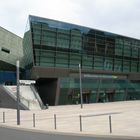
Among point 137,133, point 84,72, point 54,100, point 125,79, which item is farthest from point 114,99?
point 137,133

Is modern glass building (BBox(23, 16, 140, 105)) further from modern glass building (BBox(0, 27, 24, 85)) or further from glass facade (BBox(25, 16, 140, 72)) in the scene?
modern glass building (BBox(0, 27, 24, 85))

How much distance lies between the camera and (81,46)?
73688 millimetres

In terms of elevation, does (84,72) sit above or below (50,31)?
below

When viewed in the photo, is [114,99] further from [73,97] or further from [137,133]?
[137,133]

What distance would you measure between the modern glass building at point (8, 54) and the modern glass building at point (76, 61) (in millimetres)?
4255

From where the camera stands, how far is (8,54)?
75938 mm

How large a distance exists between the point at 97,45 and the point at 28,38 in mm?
16762

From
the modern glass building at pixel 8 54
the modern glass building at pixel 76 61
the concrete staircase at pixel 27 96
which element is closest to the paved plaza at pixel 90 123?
the concrete staircase at pixel 27 96

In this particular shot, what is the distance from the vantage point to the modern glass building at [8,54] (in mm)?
73438

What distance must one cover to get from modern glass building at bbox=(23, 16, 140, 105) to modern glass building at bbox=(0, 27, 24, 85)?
14.0ft

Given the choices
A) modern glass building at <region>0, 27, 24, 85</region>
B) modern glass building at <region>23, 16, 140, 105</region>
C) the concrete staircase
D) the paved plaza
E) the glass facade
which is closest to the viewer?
the paved plaza

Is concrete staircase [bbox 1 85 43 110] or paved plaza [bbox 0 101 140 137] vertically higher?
concrete staircase [bbox 1 85 43 110]

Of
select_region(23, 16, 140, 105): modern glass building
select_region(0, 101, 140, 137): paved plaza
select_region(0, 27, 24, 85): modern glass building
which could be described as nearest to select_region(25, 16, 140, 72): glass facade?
select_region(23, 16, 140, 105): modern glass building

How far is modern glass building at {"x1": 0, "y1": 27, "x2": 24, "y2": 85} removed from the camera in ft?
241
